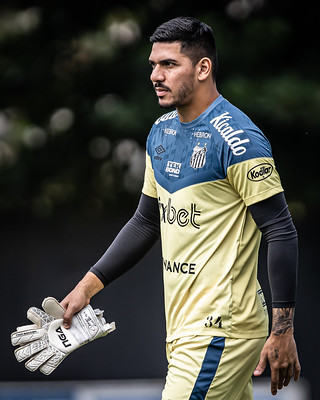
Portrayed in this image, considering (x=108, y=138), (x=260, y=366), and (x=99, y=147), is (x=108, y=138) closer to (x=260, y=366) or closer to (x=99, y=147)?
(x=99, y=147)

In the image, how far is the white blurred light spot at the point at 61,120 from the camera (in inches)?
344

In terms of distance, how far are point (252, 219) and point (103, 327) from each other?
0.81 meters

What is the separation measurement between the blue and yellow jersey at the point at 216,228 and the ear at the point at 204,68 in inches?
4.6

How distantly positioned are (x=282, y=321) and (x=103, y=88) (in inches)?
231

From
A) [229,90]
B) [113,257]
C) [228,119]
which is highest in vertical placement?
[229,90]

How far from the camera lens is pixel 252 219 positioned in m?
3.47

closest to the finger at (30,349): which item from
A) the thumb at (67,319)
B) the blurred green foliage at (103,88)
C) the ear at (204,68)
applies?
the thumb at (67,319)

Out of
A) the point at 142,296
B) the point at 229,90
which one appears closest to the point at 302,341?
the point at 142,296

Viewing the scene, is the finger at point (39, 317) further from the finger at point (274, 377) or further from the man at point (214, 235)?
the finger at point (274, 377)

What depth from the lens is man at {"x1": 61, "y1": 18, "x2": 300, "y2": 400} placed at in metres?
3.32

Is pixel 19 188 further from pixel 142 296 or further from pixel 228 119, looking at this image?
pixel 228 119

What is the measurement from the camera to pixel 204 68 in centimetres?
353

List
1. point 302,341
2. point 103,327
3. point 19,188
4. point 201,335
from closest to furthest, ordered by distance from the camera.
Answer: point 201,335, point 103,327, point 302,341, point 19,188

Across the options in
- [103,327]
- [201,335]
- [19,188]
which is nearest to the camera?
[201,335]
